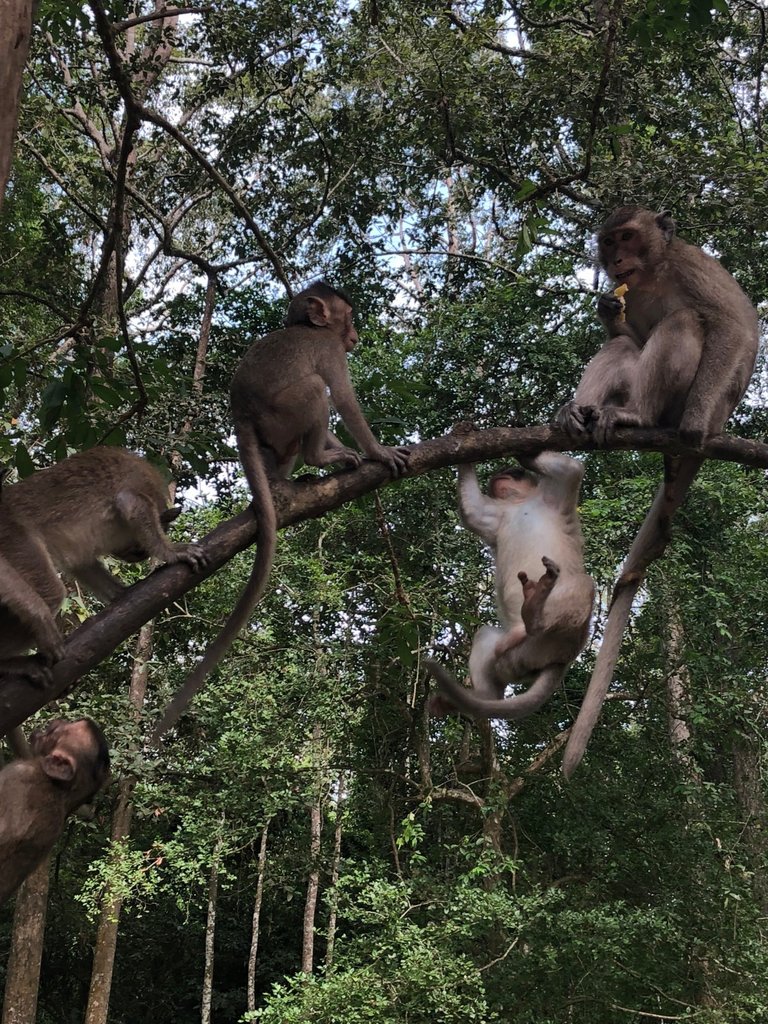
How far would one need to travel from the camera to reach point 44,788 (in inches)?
151

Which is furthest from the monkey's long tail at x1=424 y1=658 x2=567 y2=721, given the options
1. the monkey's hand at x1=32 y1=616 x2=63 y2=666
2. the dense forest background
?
the dense forest background

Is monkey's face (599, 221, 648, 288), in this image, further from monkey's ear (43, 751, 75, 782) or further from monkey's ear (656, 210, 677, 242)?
monkey's ear (43, 751, 75, 782)

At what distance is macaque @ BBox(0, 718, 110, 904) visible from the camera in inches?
146

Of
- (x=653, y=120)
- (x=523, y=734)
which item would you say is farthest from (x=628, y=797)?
(x=653, y=120)

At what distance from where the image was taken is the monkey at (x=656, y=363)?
395 centimetres

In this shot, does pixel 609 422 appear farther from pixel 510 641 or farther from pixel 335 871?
pixel 335 871

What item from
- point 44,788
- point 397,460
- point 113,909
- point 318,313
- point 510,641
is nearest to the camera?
point 397,460

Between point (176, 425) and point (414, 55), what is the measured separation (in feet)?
19.8

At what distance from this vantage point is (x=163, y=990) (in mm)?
16938

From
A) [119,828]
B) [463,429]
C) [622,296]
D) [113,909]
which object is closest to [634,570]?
[463,429]

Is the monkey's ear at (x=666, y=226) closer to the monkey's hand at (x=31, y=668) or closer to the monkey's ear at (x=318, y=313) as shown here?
the monkey's ear at (x=318, y=313)

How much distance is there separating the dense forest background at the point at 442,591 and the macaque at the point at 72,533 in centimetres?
481

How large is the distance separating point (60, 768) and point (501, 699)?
1.87 metres

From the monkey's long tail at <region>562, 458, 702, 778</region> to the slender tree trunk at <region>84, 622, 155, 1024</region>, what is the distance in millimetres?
9056
